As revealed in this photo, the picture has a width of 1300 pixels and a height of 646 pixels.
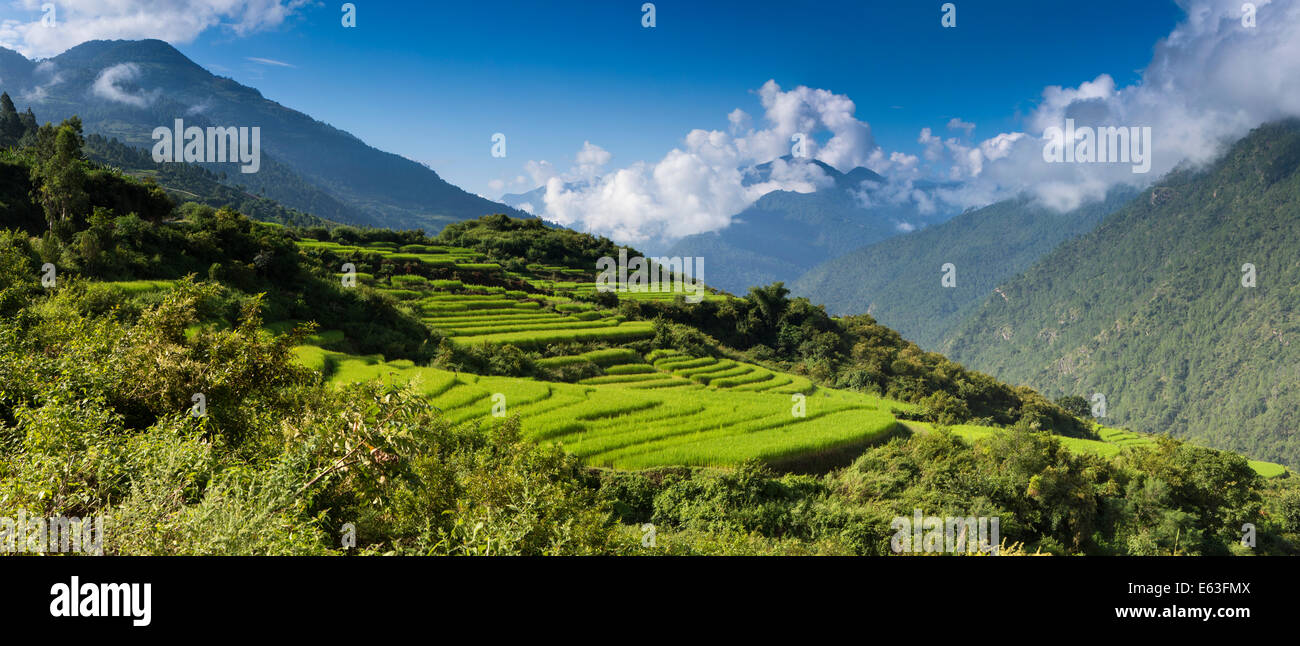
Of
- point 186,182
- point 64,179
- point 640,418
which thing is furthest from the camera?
point 186,182

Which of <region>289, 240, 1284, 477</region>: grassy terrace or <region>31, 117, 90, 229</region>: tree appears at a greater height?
<region>31, 117, 90, 229</region>: tree

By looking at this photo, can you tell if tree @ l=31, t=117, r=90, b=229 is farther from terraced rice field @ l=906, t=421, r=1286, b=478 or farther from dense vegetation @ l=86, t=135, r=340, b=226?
dense vegetation @ l=86, t=135, r=340, b=226

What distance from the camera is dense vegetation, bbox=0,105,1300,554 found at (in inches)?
278

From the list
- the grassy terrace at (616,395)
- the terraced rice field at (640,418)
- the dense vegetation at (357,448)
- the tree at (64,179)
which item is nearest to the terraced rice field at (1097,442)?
the grassy terrace at (616,395)

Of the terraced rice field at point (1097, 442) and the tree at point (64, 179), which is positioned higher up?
the tree at point (64, 179)

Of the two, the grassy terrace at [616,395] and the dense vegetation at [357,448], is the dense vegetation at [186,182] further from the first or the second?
the dense vegetation at [357,448]

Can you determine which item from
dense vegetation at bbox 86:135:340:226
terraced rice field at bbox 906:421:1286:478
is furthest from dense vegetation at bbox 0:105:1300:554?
dense vegetation at bbox 86:135:340:226

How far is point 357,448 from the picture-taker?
7.85 m

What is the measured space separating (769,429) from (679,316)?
36836mm

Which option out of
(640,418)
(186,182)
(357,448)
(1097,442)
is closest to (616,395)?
(640,418)

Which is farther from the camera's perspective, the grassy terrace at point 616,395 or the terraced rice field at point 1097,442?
the terraced rice field at point 1097,442

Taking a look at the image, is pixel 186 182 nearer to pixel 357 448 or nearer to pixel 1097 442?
pixel 357 448

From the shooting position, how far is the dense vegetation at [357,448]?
23.1 feet

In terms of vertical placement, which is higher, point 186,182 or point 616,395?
point 186,182
